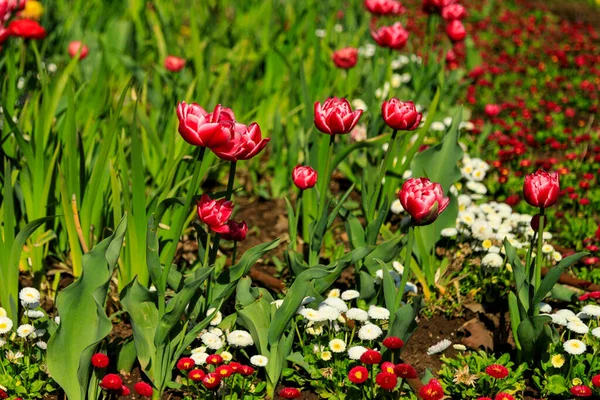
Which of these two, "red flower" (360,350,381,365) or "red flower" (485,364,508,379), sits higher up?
"red flower" (360,350,381,365)

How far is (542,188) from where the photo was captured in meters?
1.99

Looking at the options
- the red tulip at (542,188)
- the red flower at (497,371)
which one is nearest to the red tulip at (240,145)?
the red tulip at (542,188)

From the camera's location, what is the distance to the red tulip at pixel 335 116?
217cm

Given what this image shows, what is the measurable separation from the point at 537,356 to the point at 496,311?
15.9 inches

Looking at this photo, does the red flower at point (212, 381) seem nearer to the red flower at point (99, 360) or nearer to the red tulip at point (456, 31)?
the red flower at point (99, 360)

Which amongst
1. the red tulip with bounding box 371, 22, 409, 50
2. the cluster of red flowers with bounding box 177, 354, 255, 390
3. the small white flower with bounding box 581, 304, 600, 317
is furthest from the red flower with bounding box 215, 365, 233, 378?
the red tulip with bounding box 371, 22, 409, 50

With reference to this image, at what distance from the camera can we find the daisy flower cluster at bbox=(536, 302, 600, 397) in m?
2.09

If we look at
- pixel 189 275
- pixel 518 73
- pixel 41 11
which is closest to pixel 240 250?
pixel 189 275

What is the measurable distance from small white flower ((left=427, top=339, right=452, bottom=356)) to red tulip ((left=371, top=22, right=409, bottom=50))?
4.95 feet

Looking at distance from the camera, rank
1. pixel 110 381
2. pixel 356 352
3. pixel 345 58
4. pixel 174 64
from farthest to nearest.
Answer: pixel 174 64 < pixel 345 58 < pixel 356 352 < pixel 110 381

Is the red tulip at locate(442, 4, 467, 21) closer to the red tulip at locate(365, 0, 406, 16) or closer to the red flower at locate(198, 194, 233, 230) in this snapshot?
the red tulip at locate(365, 0, 406, 16)

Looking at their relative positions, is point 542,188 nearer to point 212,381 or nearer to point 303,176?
point 303,176

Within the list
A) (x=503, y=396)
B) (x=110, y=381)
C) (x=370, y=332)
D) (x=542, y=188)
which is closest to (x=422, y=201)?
(x=542, y=188)

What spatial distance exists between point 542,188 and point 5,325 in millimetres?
1500
